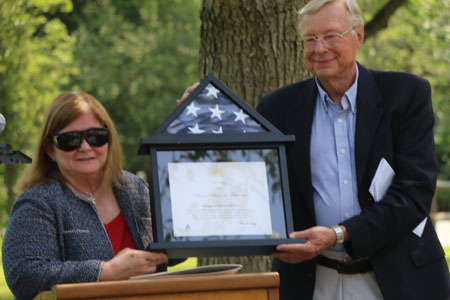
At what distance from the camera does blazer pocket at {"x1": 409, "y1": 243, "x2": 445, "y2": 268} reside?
3.55m

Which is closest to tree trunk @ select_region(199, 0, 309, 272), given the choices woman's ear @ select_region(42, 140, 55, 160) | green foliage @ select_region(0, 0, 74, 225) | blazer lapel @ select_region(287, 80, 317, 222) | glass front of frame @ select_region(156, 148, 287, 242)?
blazer lapel @ select_region(287, 80, 317, 222)

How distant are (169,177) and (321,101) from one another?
97 cm

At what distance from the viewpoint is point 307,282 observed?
369 cm

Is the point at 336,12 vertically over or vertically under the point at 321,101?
over

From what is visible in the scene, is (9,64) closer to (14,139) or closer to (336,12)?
(14,139)

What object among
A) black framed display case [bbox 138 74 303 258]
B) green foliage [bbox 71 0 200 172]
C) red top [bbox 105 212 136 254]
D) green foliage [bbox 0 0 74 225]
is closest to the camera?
black framed display case [bbox 138 74 303 258]

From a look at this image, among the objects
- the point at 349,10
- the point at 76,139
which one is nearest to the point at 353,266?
the point at 349,10

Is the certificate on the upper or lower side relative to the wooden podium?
upper

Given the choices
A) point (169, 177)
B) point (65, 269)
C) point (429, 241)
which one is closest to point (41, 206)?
point (65, 269)

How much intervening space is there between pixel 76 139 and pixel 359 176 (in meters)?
1.32

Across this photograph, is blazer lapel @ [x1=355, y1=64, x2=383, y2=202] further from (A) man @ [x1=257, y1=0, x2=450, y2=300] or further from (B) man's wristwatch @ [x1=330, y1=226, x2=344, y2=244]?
(B) man's wristwatch @ [x1=330, y1=226, x2=344, y2=244]

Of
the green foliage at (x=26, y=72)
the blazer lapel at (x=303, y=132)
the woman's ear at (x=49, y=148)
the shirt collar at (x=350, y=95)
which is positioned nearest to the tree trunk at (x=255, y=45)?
the blazer lapel at (x=303, y=132)

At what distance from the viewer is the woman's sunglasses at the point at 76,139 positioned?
366 cm

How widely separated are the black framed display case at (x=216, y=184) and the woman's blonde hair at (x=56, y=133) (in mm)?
605
